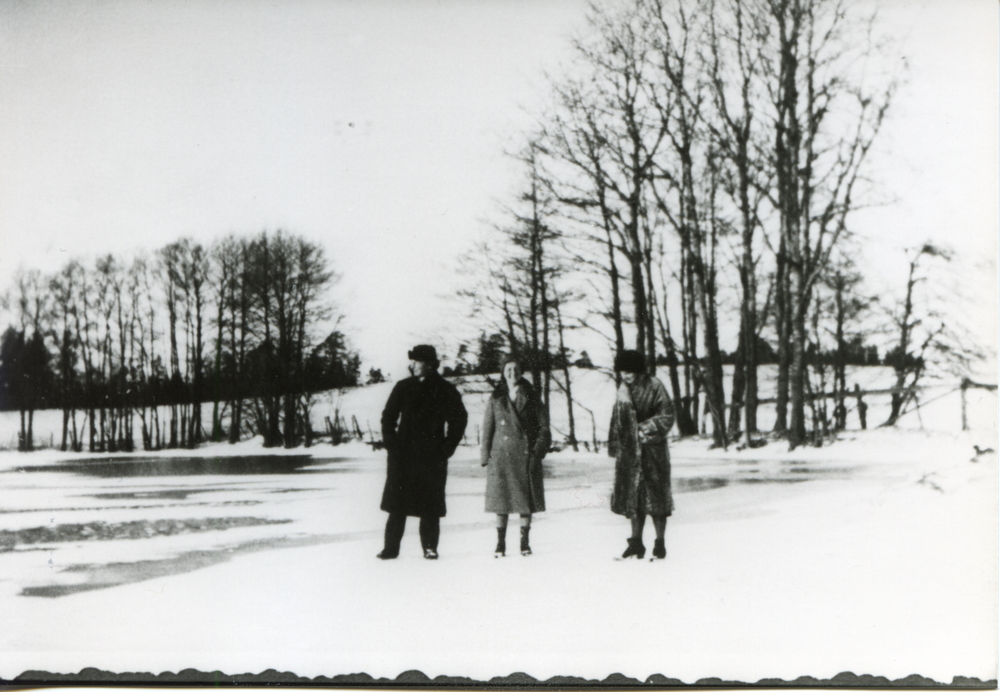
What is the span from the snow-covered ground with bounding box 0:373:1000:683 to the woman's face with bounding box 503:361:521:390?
22cm

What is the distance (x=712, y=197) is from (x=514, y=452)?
1.60 meters

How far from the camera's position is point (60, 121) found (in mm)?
3629

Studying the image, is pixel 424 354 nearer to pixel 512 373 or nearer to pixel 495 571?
pixel 512 373

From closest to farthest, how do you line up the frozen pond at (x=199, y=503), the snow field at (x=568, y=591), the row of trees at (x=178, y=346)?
the snow field at (x=568, y=591) → the frozen pond at (x=199, y=503) → the row of trees at (x=178, y=346)

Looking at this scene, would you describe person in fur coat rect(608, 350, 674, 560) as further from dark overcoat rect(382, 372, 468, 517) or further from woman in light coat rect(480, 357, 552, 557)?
dark overcoat rect(382, 372, 468, 517)

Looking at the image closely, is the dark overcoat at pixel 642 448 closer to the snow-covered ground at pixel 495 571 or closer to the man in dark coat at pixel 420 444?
the snow-covered ground at pixel 495 571

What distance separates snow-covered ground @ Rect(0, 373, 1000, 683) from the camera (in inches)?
127

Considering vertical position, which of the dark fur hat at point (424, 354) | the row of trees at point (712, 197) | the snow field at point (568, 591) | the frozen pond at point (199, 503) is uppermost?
the row of trees at point (712, 197)

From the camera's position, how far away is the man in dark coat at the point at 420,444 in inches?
131

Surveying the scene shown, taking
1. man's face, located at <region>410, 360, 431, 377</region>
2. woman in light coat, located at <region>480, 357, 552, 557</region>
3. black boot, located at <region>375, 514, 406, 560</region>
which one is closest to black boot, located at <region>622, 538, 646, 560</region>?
woman in light coat, located at <region>480, 357, 552, 557</region>

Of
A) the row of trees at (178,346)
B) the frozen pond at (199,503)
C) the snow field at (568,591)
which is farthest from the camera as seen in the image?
the row of trees at (178,346)

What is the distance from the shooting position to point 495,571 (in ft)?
10.7

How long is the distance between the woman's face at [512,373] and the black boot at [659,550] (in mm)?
978

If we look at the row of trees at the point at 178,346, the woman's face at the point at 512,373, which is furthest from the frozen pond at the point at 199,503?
the woman's face at the point at 512,373
